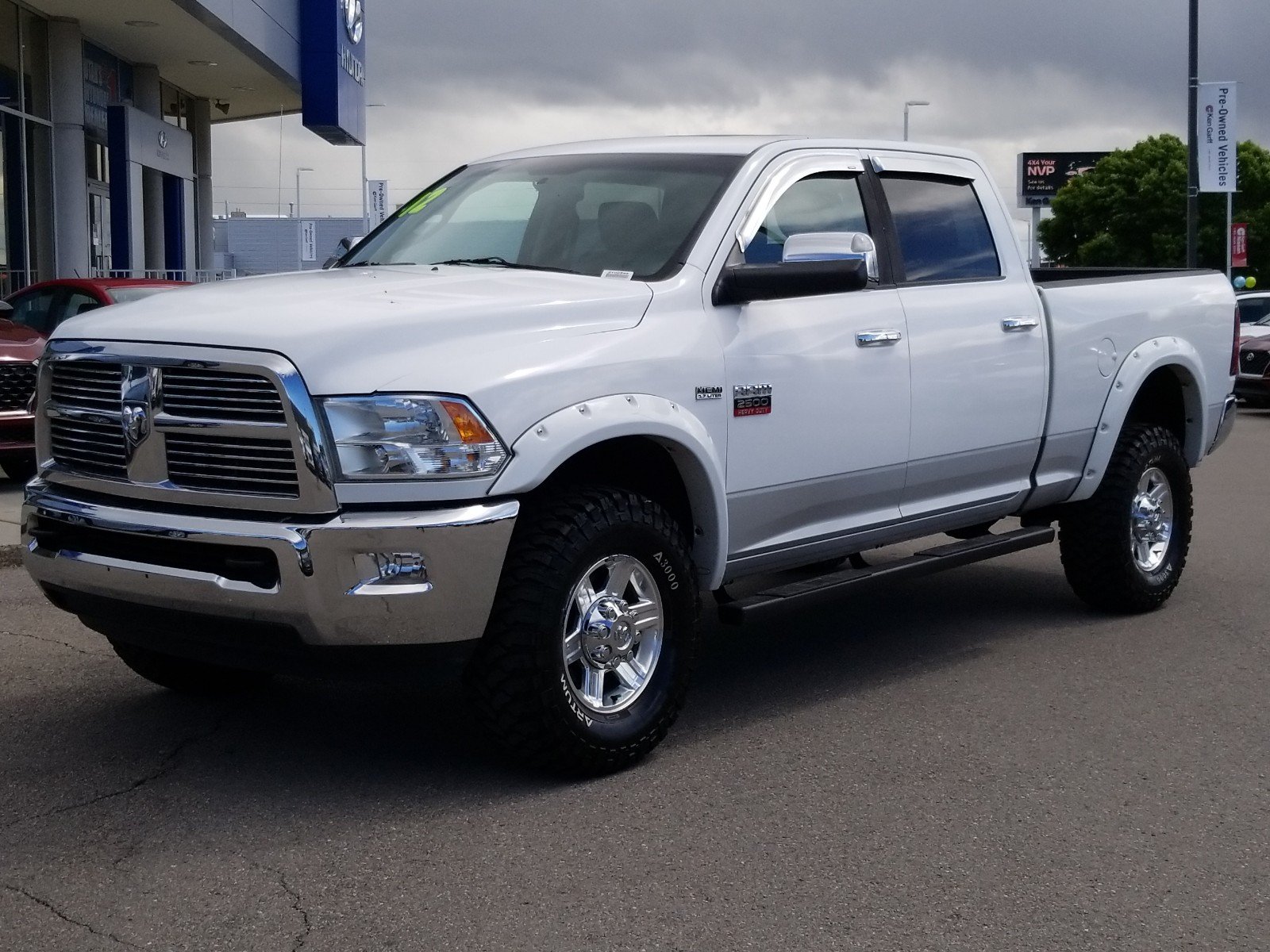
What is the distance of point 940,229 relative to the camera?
6547mm

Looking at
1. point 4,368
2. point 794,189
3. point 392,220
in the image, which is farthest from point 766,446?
point 4,368

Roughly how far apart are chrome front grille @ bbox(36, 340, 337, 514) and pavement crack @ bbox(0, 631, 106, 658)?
1.81m

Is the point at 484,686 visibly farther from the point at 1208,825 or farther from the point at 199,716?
the point at 1208,825

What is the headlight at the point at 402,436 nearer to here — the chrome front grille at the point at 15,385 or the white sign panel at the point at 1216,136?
the chrome front grille at the point at 15,385

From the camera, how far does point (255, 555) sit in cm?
442

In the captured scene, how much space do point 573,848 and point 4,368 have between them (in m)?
8.40

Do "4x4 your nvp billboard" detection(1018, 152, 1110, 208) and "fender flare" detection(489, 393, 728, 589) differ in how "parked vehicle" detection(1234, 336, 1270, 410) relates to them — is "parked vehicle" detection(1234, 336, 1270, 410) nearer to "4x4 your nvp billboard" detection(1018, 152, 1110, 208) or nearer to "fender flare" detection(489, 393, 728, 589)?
"fender flare" detection(489, 393, 728, 589)

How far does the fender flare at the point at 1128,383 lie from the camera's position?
23.4ft

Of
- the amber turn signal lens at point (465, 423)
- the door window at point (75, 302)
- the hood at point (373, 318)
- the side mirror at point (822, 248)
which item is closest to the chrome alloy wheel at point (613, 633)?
the amber turn signal lens at point (465, 423)

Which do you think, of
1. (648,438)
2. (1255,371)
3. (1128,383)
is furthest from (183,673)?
(1255,371)

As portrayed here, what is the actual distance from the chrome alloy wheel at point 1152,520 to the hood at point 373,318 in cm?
337

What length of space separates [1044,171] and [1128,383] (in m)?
137

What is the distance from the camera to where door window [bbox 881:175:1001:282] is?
6.35m

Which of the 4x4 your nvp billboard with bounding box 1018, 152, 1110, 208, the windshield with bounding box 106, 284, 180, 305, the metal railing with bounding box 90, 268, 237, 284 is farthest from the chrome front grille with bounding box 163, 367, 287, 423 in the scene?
the 4x4 your nvp billboard with bounding box 1018, 152, 1110, 208
